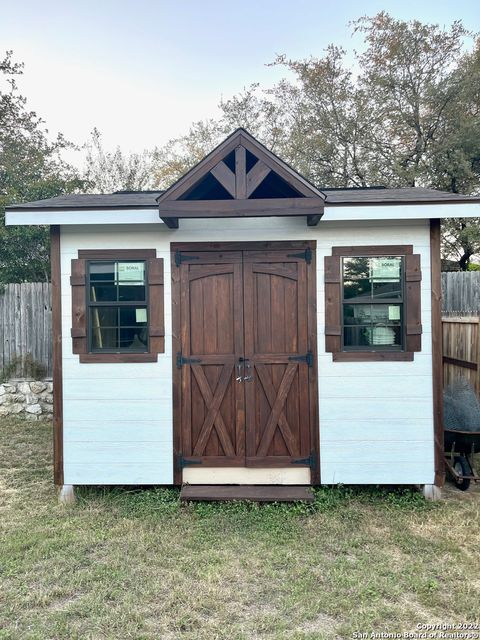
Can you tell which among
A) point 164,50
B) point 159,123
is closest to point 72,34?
point 164,50

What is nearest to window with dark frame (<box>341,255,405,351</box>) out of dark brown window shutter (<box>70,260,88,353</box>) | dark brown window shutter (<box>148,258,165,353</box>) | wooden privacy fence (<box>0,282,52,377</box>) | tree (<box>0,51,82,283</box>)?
dark brown window shutter (<box>148,258,165,353</box>)

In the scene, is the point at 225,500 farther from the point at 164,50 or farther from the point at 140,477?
the point at 164,50

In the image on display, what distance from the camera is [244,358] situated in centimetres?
403

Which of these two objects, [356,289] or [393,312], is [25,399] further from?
[393,312]

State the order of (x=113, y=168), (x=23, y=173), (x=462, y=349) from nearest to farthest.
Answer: (x=462, y=349)
(x=23, y=173)
(x=113, y=168)

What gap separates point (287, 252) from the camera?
401 cm

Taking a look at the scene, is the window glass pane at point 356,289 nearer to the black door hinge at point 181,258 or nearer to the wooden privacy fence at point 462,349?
the black door hinge at point 181,258

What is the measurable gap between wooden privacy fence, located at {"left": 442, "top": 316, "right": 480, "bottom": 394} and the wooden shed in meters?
1.58

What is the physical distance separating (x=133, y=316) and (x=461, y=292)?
17.1 feet

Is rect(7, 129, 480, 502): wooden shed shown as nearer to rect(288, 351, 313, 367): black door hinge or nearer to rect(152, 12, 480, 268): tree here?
rect(288, 351, 313, 367): black door hinge

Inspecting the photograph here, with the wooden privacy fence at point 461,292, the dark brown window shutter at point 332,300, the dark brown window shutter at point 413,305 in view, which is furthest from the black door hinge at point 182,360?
the wooden privacy fence at point 461,292

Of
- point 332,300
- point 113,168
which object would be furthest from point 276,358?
point 113,168

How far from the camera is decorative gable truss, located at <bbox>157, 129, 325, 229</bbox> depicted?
3551 mm

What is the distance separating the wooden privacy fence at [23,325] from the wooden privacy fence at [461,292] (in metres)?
6.51
